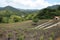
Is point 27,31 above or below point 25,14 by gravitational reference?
below

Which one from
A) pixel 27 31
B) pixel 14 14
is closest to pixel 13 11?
pixel 14 14

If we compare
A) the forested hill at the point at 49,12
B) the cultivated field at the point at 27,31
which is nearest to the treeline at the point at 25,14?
the forested hill at the point at 49,12

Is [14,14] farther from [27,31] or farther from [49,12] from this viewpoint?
[49,12]

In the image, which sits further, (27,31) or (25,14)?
(25,14)

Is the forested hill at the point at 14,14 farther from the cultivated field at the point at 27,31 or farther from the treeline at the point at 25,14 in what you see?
the cultivated field at the point at 27,31

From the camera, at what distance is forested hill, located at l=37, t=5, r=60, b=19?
4.80 meters

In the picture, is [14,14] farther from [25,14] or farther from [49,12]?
[49,12]

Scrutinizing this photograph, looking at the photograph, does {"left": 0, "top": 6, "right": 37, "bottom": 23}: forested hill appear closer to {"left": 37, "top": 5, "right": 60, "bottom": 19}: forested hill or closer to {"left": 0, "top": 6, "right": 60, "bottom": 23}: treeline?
{"left": 0, "top": 6, "right": 60, "bottom": 23}: treeline

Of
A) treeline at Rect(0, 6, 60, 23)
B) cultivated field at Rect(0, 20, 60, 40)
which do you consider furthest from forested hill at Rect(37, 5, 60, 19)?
cultivated field at Rect(0, 20, 60, 40)

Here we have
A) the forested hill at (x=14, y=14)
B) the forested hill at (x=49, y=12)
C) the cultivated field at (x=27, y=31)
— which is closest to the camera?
the cultivated field at (x=27, y=31)

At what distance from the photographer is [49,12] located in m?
4.82

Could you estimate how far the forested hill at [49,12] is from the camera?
15.7ft

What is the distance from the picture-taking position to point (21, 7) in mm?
4809

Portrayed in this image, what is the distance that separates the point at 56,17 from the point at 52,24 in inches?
7.6
